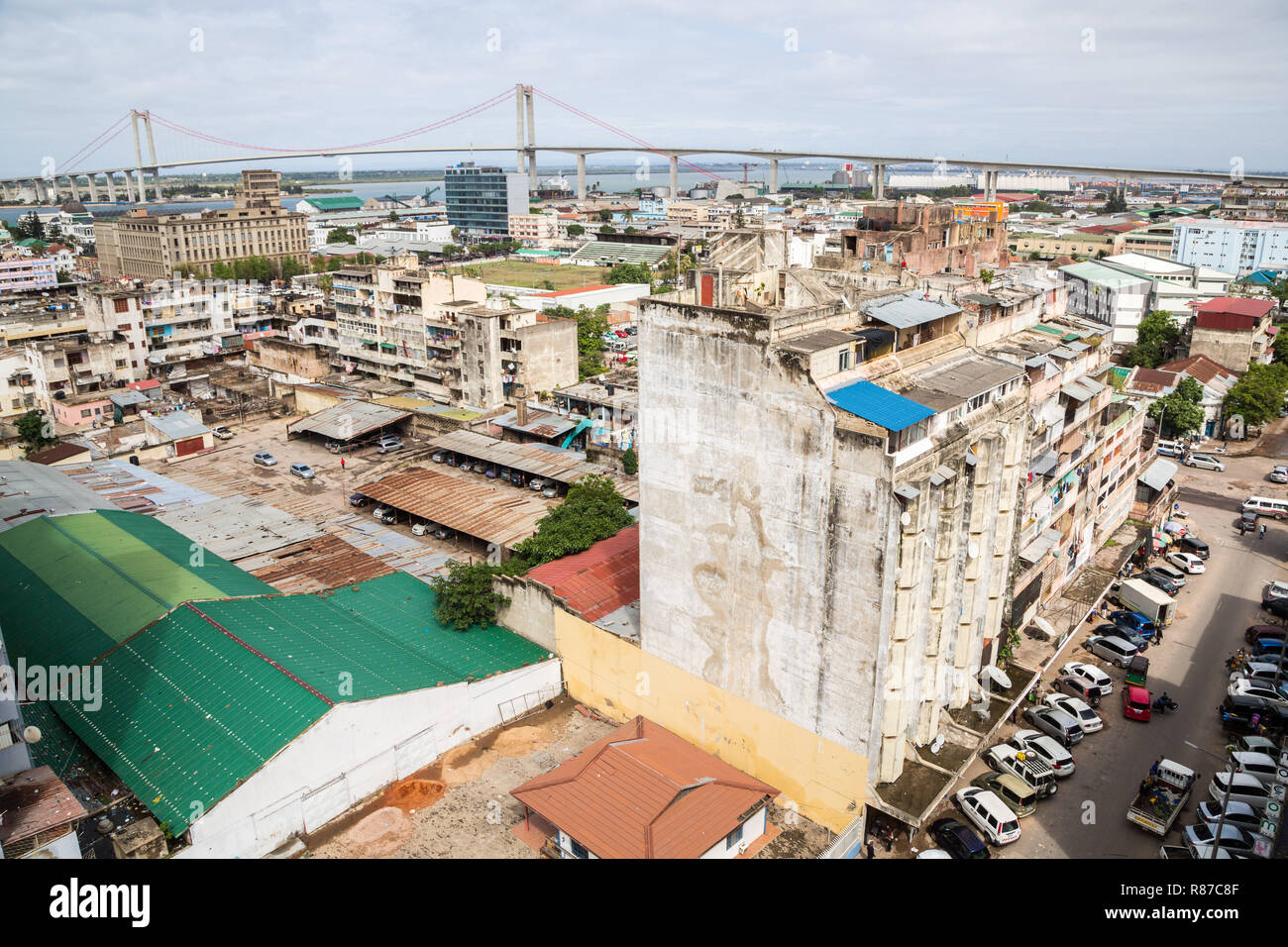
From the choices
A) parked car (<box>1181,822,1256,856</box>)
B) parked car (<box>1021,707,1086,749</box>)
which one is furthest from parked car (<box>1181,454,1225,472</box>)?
parked car (<box>1181,822,1256,856</box>)

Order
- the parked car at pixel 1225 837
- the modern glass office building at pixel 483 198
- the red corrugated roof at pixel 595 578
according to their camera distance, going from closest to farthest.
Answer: the parked car at pixel 1225 837
the red corrugated roof at pixel 595 578
the modern glass office building at pixel 483 198

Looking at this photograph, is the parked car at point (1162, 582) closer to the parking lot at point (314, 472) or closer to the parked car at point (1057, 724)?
the parked car at point (1057, 724)

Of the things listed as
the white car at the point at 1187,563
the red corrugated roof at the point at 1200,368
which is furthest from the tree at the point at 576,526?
the red corrugated roof at the point at 1200,368

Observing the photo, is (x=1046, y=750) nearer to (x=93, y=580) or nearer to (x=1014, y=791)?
(x=1014, y=791)

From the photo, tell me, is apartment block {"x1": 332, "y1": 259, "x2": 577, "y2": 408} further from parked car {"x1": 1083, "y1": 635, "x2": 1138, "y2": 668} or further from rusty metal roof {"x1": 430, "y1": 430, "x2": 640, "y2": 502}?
parked car {"x1": 1083, "y1": 635, "x2": 1138, "y2": 668}

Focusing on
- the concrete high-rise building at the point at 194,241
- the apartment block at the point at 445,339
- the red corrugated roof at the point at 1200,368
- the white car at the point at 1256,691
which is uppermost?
the concrete high-rise building at the point at 194,241
